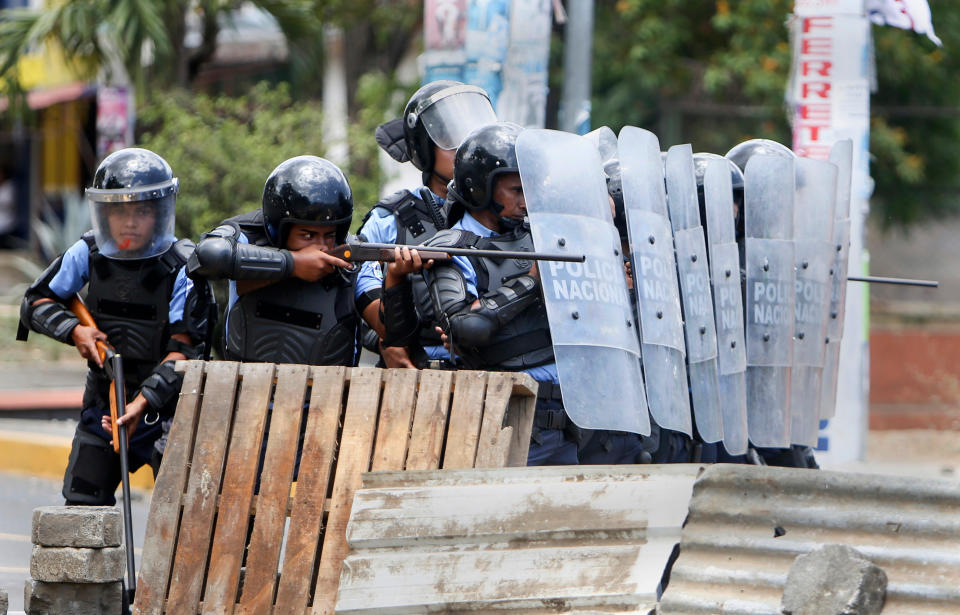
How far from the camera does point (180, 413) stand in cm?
403

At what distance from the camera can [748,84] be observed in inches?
496

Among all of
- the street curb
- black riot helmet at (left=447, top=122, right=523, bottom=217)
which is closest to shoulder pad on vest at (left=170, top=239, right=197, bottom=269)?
black riot helmet at (left=447, top=122, right=523, bottom=217)

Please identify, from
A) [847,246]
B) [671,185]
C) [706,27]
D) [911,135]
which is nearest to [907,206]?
[911,135]

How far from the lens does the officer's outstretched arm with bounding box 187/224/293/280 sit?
4414 millimetres

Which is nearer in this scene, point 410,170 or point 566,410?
point 566,410

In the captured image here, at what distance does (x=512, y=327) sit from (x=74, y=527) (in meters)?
1.48

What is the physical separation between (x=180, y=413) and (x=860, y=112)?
4.86m

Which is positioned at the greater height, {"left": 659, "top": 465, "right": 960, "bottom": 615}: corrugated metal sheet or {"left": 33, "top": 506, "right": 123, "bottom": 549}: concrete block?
{"left": 659, "top": 465, "right": 960, "bottom": 615}: corrugated metal sheet

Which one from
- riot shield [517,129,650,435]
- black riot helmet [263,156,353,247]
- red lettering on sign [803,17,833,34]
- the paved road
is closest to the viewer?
riot shield [517,129,650,435]

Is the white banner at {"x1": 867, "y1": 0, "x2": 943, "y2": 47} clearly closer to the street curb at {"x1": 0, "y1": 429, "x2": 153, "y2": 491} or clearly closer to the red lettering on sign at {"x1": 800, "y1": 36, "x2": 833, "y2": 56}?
the red lettering on sign at {"x1": 800, "y1": 36, "x2": 833, "y2": 56}

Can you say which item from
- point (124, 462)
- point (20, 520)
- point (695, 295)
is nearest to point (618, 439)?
point (695, 295)

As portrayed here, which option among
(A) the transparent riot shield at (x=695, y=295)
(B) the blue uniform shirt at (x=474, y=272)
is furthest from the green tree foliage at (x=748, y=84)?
(B) the blue uniform shirt at (x=474, y=272)

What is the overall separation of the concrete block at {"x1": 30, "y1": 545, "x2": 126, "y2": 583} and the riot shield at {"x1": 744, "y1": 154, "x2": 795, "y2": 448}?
215 cm

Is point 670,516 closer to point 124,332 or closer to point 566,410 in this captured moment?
point 566,410
